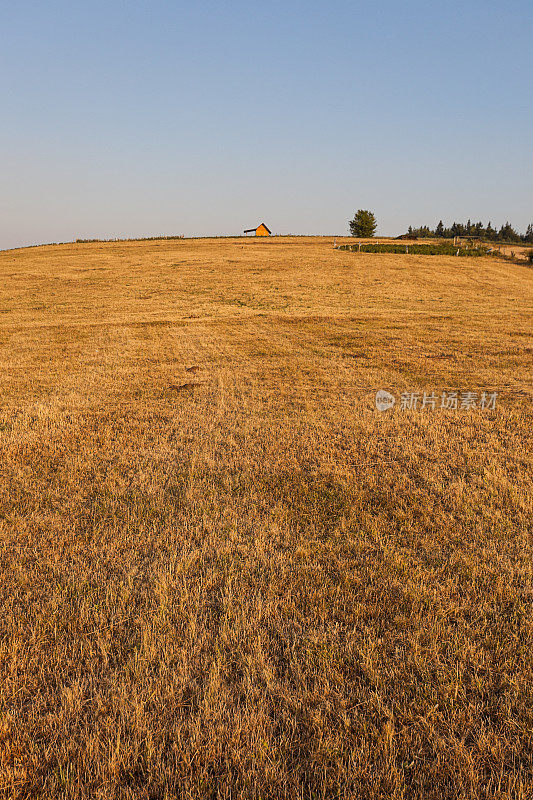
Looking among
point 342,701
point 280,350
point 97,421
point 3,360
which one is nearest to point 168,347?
point 280,350

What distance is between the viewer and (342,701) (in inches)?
127

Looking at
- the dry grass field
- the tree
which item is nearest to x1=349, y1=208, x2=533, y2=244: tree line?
the tree

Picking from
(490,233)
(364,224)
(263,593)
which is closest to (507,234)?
(490,233)

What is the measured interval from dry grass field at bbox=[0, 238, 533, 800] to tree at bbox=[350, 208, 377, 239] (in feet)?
271

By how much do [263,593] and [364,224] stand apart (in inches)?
3669

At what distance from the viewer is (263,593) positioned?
4.46 meters

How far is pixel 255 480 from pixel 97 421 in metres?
4.87

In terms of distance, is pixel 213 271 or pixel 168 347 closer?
A: pixel 168 347

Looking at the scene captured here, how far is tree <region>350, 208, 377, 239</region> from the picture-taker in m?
87.2

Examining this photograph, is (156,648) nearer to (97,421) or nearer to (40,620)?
(40,620)

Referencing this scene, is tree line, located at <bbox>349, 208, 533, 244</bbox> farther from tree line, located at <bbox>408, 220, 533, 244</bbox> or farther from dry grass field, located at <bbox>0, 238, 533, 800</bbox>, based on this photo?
dry grass field, located at <bbox>0, 238, 533, 800</bbox>

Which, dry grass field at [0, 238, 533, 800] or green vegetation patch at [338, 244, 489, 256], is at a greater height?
green vegetation patch at [338, 244, 489, 256]

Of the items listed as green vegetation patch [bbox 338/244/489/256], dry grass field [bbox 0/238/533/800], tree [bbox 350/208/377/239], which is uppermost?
tree [bbox 350/208/377/239]

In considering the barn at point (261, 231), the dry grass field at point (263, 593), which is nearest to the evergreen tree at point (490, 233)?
the barn at point (261, 231)
